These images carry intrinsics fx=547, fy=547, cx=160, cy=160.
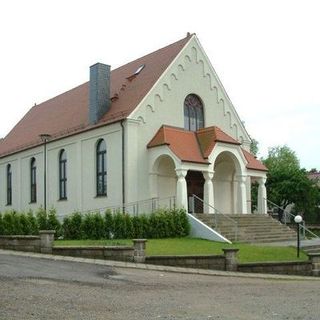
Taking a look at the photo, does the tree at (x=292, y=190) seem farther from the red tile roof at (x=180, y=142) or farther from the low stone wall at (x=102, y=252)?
the low stone wall at (x=102, y=252)

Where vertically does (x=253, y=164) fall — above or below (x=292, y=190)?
above

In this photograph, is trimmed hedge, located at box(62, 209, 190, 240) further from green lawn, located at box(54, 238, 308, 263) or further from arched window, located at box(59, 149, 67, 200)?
arched window, located at box(59, 149, 67, 200)

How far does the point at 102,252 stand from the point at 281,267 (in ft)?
19.0

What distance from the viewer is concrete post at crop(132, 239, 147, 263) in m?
17.4

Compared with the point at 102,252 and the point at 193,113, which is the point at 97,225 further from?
the point at 193,113

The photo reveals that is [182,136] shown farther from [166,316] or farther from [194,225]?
[166,316]

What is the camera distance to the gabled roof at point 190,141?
2836cm

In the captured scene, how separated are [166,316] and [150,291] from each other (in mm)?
3128

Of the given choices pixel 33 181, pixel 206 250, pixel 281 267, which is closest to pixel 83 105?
pixel 33 181

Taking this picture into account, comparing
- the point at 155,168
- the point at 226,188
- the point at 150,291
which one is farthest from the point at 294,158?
the point at 150,291

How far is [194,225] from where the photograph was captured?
26.2 meters

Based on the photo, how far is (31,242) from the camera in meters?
19.5

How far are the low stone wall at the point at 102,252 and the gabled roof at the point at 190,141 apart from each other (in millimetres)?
10358

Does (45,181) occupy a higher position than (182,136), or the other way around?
(182,136)
